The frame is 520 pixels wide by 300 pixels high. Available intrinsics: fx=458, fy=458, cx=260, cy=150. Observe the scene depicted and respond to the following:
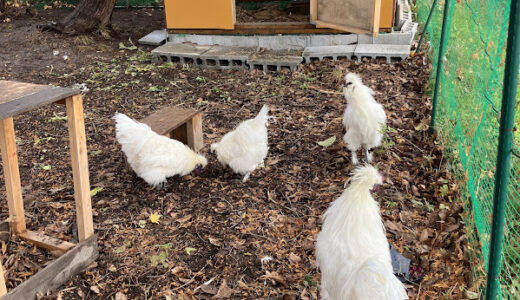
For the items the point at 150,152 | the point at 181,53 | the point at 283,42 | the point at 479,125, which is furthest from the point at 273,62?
the point at 479,125

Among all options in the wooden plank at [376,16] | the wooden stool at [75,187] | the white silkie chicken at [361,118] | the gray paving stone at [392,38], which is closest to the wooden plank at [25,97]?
the wooden stool at [75,187]

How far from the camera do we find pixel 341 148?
16.5 ft

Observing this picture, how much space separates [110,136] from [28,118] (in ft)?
4.60

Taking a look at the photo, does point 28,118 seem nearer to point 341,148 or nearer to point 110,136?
point 110,136

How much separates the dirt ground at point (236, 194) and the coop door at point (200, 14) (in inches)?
46.8

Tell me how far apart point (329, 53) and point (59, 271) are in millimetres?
5366

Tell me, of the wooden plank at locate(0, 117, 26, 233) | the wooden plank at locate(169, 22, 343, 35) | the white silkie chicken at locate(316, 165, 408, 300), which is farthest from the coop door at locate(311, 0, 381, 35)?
the wooden plank at locate(0, 117, 26, 233)

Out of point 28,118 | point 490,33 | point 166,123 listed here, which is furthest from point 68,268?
point 490,33

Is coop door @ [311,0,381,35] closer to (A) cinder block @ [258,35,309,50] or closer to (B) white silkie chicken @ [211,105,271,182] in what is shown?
(A) cinder block @ [258,35,309,50]

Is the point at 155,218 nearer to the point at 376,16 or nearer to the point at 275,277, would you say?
the point at 275,277

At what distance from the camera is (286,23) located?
786 centimetres

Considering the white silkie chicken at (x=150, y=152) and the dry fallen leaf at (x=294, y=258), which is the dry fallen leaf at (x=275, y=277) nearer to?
the dry fallen leaf at (x=294, y=258)

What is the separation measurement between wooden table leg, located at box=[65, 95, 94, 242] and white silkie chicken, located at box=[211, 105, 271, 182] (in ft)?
5.02

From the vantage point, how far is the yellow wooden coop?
6586 millimetres
